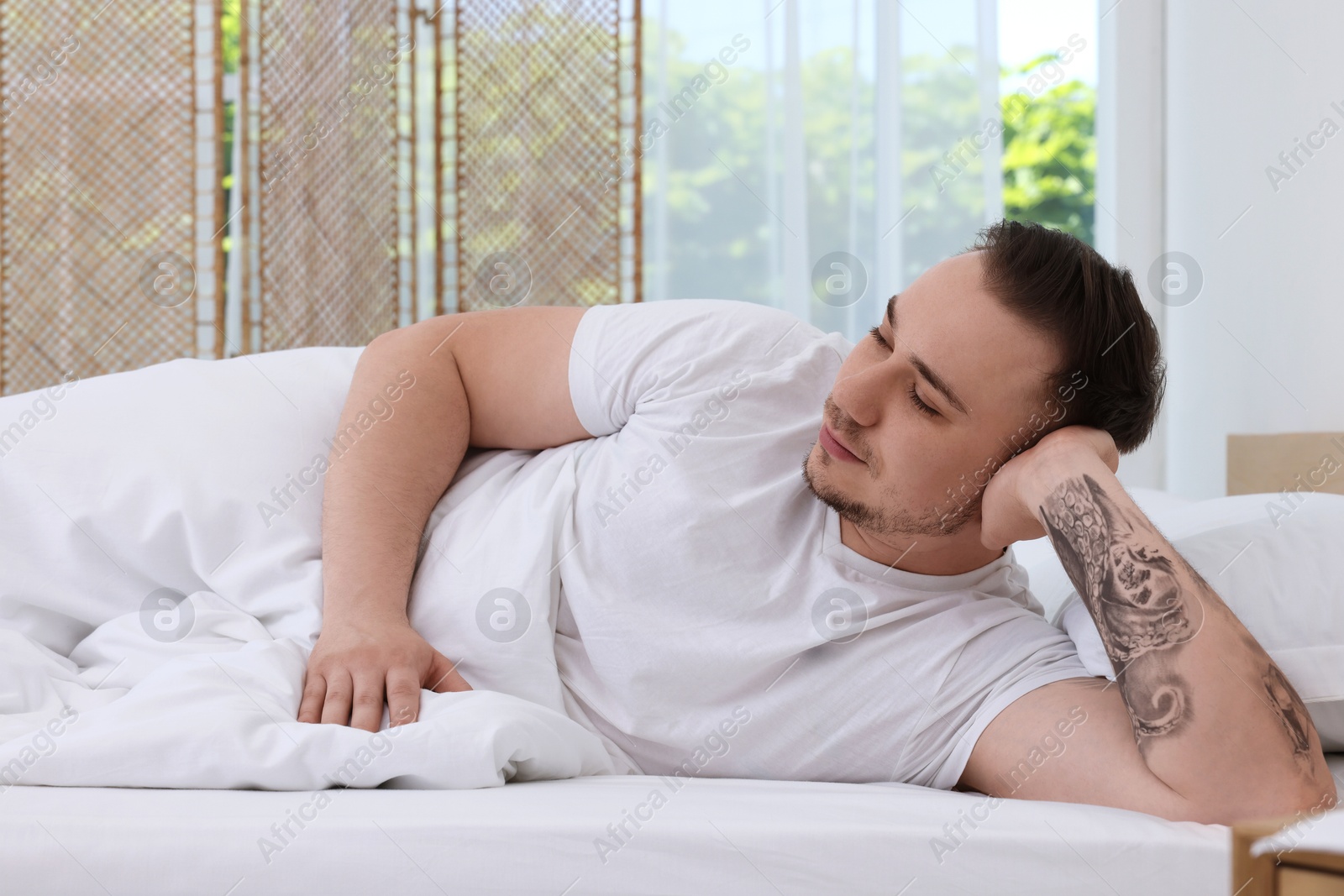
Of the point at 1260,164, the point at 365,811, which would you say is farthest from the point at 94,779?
the point at 1260,164

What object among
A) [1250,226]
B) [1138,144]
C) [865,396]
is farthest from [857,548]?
[1138,144]

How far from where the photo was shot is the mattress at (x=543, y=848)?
0.71m

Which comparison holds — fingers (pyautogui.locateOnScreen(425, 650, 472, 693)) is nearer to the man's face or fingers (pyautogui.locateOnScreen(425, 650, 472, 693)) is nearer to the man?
the man

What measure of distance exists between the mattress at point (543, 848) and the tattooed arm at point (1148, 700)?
56 mm

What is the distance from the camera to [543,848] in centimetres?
73

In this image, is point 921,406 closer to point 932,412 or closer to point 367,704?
point 932,412

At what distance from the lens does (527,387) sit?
1204 mm

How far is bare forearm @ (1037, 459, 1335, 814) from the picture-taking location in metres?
0.81

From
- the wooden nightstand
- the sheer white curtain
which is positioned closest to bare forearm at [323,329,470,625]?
the wooden nightstand

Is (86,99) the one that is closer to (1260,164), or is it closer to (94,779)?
(94,779)

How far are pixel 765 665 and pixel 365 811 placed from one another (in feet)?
1.31

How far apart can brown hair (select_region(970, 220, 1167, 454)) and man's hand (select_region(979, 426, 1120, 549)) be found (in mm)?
56

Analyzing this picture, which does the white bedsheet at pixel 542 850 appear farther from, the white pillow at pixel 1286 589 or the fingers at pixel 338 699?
the white pillow at pixel 1286 589

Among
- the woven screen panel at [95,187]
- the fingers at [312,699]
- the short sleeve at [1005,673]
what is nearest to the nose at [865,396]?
the short sleeve at [1005,673]
